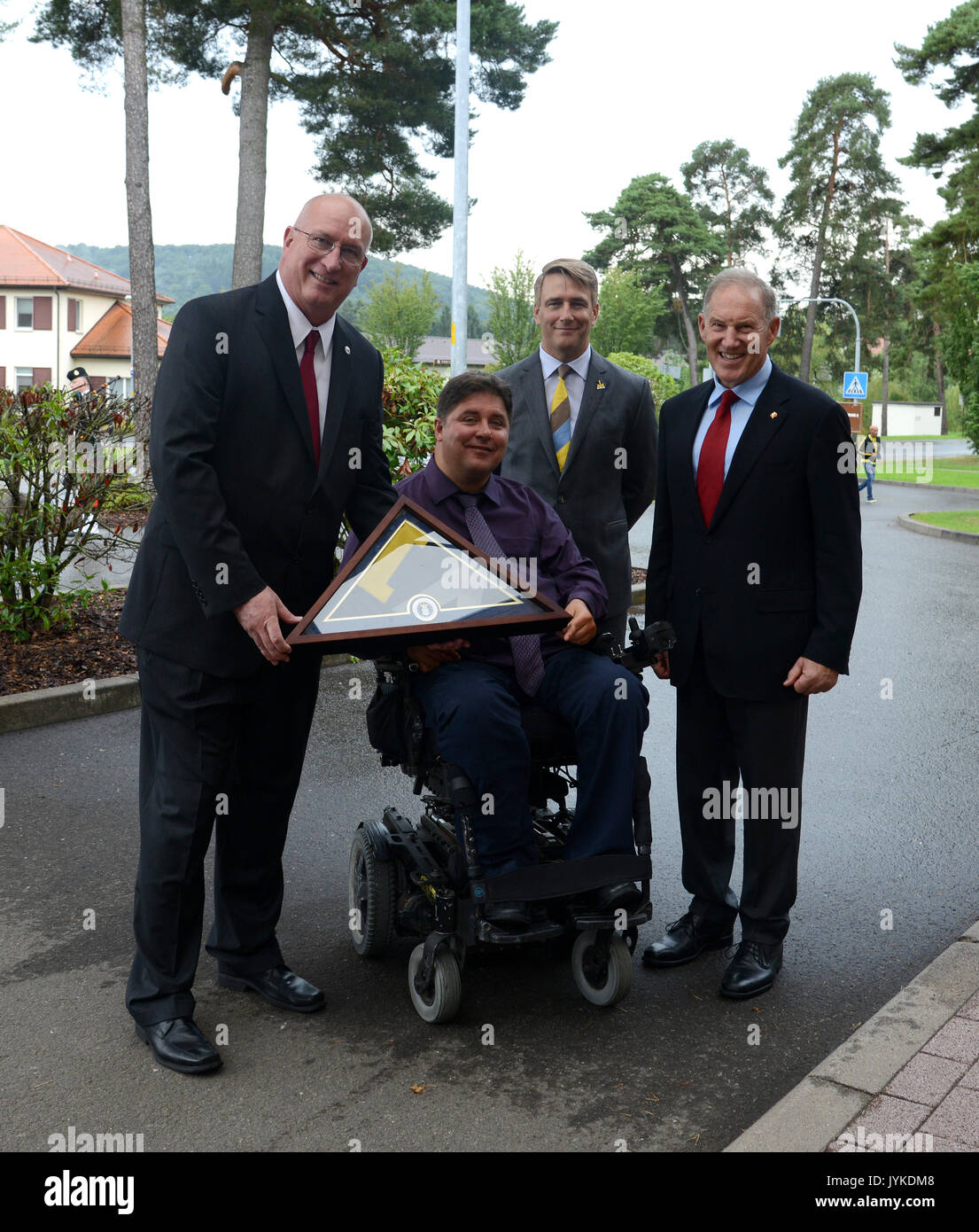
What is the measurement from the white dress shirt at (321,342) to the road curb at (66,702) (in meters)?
3.63

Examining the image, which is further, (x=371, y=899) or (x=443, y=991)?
(x=371, y=899)

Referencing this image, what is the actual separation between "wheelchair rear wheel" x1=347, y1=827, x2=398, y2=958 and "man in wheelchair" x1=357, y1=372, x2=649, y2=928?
0.55 meters

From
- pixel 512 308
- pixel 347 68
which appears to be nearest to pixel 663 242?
pixel 512 308

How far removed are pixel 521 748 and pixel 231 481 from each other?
112 centimetres

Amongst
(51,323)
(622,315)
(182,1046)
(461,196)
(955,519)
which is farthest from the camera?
(51,323)

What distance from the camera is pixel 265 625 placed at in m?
3.33

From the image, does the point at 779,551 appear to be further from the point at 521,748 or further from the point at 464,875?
the point at 464,875

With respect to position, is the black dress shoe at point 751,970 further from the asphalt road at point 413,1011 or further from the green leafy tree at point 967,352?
the green leafy tree at point 967,352

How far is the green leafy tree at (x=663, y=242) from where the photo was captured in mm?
67625

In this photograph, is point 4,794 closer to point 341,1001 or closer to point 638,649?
point 341,1001

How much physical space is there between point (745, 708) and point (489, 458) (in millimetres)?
1147

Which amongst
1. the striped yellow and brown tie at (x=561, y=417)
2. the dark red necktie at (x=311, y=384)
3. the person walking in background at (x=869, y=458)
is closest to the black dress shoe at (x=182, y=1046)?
the dark red necktie at (x=311, y=384)

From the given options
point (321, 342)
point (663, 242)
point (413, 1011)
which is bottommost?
point (413, 1011)
